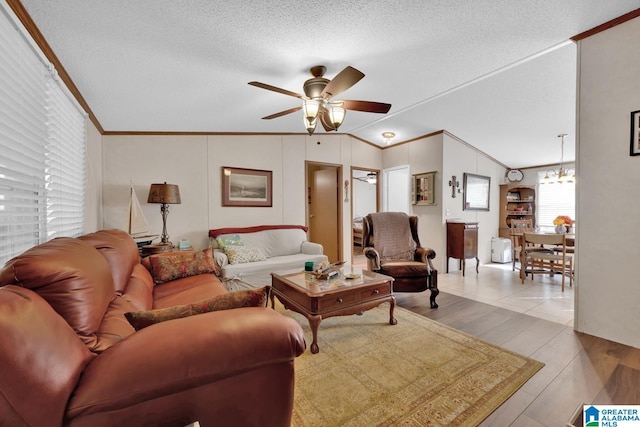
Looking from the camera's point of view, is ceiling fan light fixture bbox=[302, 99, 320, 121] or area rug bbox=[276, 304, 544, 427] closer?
area rug bbox=[276, 304, 544, 427]

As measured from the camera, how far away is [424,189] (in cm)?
515

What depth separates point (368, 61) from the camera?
2590mm

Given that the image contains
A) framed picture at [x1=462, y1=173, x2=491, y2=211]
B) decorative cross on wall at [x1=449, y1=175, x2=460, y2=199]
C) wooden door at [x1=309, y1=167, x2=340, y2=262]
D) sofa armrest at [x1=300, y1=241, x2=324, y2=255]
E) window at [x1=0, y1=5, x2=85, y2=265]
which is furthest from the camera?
wooden door at [x1=309, y1=167, x2=340, y2=262]

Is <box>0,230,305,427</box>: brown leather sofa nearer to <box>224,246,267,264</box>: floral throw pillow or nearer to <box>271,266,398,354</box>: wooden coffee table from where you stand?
<box>271,266,398,354</box>: wooden coffee table

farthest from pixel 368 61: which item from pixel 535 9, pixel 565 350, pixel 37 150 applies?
pixel 565 350

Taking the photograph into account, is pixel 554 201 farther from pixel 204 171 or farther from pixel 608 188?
pixel 204 171

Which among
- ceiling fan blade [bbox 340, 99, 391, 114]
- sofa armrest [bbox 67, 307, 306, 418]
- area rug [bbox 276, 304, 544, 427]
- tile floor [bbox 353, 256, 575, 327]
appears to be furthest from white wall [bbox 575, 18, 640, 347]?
sofa armrest [bbox 67, 307, 306, 418]

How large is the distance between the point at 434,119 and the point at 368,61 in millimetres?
2225

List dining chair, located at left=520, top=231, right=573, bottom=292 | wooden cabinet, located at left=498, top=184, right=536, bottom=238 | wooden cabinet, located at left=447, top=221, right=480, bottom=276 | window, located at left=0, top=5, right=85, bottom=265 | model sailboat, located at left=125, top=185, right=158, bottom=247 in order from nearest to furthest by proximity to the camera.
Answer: window, located at left=0, top=5, right=85, bottom=265
model sailboat, located at left=125, top=185, right=158, bottom=247
dining chair, located at left=520, top=231, right=573, bottom=292
wooden cabinet, located at left=447, top=221, right=480, bottom=276
wooden cabinet, located at left=498, top=184, right=536, bottom=238

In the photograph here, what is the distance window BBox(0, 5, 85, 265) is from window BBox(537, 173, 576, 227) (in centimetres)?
775

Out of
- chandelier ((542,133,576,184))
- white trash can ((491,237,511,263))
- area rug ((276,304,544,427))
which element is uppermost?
chandelier ((542,133,576,184))

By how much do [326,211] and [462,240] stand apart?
250cm

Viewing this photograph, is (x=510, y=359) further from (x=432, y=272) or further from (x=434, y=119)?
(x=434, y=119)

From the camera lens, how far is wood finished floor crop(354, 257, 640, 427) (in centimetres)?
160
